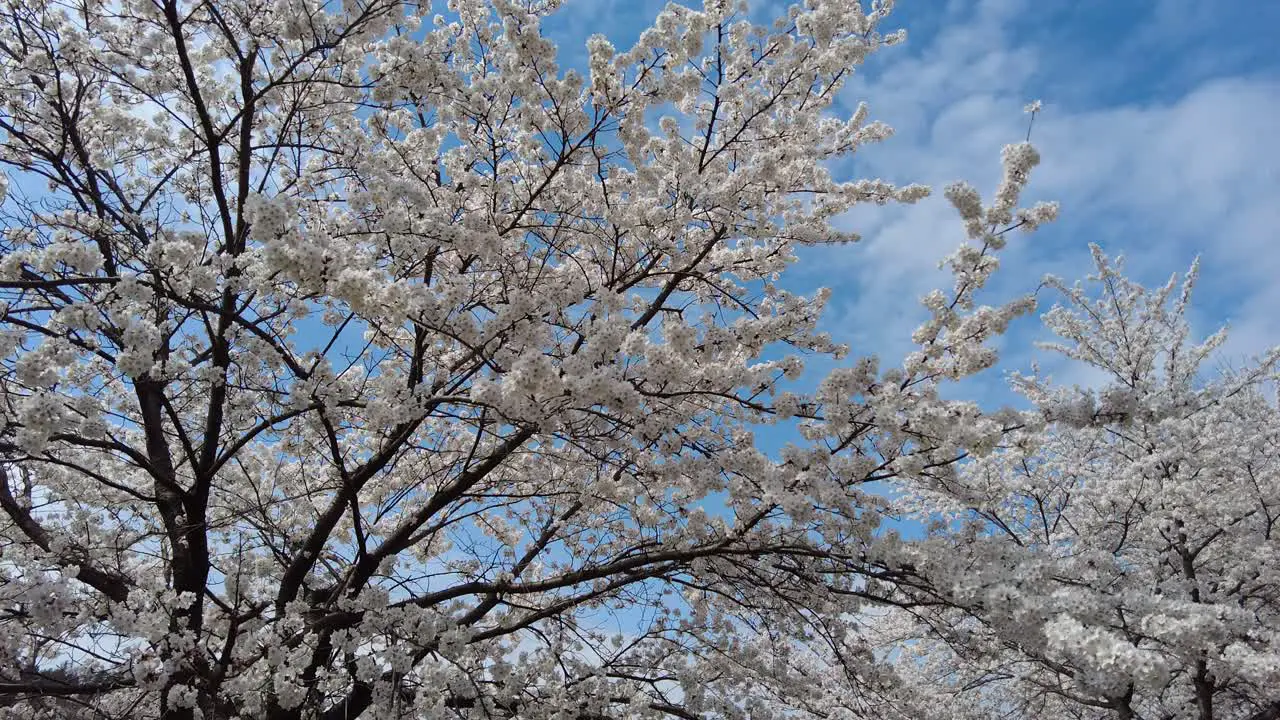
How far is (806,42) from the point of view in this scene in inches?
242

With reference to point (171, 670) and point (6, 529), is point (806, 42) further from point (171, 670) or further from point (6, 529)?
point (6, 529)

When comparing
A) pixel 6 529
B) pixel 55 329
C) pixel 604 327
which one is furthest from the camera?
pixel 6 529

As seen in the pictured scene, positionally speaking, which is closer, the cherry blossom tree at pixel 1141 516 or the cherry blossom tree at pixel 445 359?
the cherry blossom tree at pixel 445 359

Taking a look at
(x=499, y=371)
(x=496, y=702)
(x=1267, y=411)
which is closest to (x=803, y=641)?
(x=496, y=702)

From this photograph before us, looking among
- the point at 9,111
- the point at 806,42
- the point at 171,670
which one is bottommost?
the point at 171,670

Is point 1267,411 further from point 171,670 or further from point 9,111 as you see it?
point 9,111

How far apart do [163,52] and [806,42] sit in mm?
5461

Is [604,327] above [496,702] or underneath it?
above

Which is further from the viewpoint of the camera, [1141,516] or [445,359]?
[1141,516]

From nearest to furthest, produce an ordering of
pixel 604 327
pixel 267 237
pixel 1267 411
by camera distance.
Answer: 1. pixel 267 237
2. pixel 604 327
3. pixel 1267 411

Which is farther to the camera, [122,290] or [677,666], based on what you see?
[677,666]

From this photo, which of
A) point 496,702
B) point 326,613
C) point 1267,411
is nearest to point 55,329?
point 326,613

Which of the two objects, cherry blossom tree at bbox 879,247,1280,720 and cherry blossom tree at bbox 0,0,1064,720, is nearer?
cherry blossom tree at bbox 0,0,1064,720

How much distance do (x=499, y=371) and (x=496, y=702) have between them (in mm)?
2958
